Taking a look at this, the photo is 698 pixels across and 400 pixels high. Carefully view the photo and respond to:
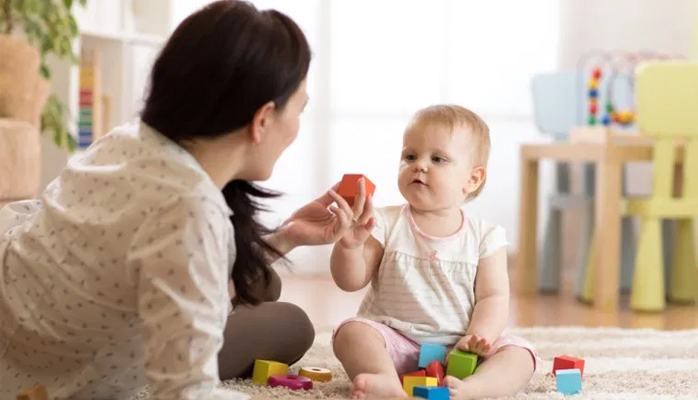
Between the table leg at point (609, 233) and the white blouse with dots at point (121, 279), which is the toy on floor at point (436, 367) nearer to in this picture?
the white blouse with dots at point (121, 279)

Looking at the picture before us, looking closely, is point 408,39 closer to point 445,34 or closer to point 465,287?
point 445,34

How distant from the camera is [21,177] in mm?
2189

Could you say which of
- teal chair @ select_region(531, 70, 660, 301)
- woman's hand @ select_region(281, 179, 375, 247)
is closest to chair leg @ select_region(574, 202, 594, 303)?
teal chair @ select_region(531, 70, 660, 301)

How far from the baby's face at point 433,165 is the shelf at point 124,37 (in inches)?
70.9

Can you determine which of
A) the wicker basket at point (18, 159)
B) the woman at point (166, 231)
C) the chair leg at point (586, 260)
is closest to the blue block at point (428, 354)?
the woman at point (166, 231)

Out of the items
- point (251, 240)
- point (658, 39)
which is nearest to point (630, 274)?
point (658, 39)

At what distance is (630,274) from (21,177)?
190 centimetres

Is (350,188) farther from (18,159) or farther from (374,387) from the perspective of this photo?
(18,159)

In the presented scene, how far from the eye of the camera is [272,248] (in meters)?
1.20

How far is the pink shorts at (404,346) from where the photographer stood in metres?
1.47

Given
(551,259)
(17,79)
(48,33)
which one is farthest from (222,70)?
(551,259)

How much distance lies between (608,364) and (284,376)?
1.98 feet

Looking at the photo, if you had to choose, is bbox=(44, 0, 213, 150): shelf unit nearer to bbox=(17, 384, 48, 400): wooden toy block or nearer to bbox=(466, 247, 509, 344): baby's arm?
bbox=(466, 247, 509, 344): baby's arm

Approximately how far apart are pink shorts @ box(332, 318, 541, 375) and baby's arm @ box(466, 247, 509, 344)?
0.06 feet
